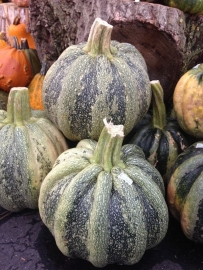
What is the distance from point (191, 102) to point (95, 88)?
526mm

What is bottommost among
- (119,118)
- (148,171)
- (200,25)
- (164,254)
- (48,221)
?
(164,254)

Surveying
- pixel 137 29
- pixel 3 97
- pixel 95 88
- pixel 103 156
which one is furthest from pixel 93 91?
pixel 3 97

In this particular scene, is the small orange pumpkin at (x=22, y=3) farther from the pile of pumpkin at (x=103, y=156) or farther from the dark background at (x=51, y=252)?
the dark background at (x=51, y=252)

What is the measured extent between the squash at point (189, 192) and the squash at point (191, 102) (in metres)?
0.13

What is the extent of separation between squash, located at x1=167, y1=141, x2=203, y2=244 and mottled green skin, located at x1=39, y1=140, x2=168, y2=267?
0.17 m

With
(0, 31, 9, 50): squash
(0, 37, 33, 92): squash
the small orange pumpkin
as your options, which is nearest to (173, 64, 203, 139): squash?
(0, 37, 33, 92): squash

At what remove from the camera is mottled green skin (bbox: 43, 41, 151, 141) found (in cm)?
185

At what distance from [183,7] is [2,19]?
1950mm

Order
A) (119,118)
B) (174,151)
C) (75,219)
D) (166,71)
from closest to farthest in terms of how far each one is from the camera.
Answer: (75,219)
(119,118)
(174,151)
(166,71)

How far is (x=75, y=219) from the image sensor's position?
1535 mm

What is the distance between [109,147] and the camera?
5.13ft

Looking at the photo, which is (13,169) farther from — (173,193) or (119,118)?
(173,193)

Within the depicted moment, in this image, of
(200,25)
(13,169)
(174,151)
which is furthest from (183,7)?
(13,169)

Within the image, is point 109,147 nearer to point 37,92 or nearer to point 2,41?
point 37,92
